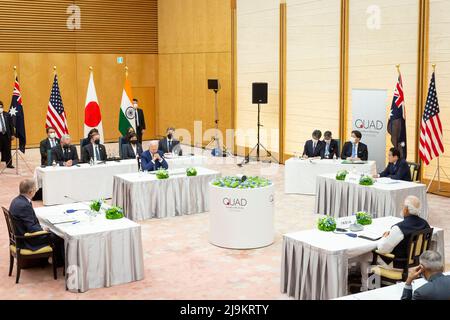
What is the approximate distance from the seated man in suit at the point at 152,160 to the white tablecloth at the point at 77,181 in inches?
44.5

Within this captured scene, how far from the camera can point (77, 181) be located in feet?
42.6

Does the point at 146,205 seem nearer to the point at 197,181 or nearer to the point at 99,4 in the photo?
the point at 197,181

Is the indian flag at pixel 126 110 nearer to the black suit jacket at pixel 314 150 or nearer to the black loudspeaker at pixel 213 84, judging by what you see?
the black loudspeaker at pixel 213 84

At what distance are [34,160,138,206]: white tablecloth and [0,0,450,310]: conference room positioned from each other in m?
0.03

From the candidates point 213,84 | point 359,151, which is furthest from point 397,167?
point 213,84

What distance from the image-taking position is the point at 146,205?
11.7 metres

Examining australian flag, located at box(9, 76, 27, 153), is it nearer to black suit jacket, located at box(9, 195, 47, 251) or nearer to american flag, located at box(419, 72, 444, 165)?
black suit jacket, located at box(9, 195, 47, 251)

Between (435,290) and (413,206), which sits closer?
(435,290)

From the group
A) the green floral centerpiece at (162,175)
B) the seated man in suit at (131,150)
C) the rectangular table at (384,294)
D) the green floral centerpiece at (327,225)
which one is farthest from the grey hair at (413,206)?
the seated man in suit at (131,150)

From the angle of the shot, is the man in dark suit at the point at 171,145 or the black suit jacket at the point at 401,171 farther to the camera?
the man in dark suit at the point at 171,145

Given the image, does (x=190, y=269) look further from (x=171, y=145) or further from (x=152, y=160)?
(x=171, y=145)

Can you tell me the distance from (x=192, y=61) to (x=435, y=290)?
17.4 metres

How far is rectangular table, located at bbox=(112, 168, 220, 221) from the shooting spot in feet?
38.0

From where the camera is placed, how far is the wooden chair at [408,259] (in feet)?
23.4
